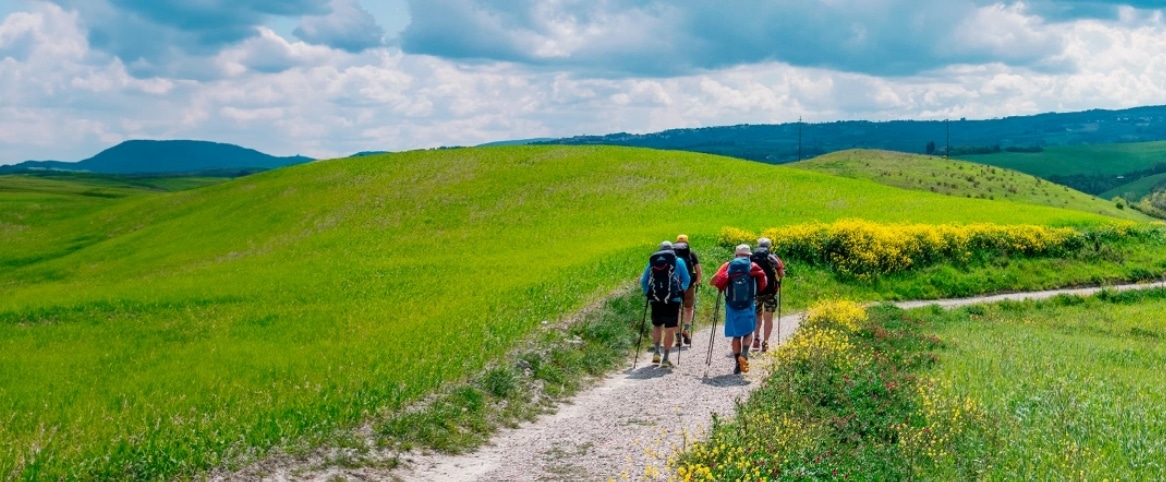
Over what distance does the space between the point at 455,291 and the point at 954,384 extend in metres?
16.6

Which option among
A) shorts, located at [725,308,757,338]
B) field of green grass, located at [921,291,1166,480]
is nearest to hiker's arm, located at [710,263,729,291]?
shorts, located at [725,308,757,338]

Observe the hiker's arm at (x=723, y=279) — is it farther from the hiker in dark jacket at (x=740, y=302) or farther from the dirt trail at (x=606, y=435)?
the dirt trail at (x=606, y=435)

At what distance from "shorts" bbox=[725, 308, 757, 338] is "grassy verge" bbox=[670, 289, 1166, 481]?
33.1 inches

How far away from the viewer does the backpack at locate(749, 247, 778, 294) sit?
1898 cm

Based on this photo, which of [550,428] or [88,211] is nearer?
[550,428]

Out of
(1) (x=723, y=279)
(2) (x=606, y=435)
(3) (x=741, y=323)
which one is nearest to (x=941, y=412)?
(2) (x=606, y=435)

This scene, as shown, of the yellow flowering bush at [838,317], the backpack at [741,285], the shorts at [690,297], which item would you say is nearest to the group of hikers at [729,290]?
the backpack at [741,285]

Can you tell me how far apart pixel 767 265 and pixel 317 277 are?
68.2 ft

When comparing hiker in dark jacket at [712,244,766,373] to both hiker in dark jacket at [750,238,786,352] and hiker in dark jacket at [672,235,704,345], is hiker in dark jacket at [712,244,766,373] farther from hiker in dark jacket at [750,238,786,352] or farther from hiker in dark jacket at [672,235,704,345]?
hiker in dark jacket at [750,238,786,352]

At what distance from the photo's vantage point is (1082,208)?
116 metres

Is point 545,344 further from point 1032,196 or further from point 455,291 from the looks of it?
point 1032,196

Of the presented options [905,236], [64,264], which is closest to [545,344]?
[905,236]

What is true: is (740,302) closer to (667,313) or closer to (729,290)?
(729,290)

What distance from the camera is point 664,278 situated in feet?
56.5
